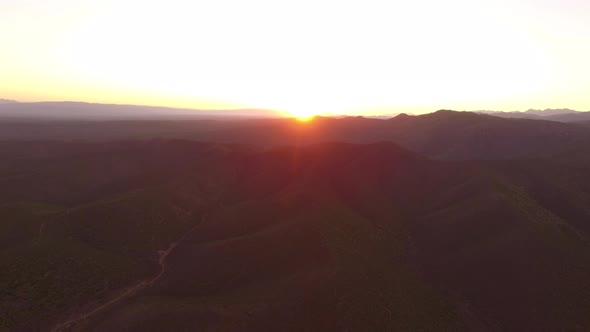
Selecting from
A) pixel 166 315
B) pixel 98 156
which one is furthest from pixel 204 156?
pixel 166 315

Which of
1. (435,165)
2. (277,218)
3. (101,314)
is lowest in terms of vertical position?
(101,314)

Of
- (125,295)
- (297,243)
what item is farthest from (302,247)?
(125,295)

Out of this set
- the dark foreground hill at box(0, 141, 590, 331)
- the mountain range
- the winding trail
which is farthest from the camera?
the mountain range

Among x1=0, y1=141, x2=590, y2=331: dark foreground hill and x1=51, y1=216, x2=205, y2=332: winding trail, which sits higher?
x1=0, y1=141, x2=590, y2=331: dark foreground hill

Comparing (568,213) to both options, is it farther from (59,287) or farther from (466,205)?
(59,287)

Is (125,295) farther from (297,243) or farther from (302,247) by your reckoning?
→ (302,247)

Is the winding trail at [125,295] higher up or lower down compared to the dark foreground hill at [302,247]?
lower down

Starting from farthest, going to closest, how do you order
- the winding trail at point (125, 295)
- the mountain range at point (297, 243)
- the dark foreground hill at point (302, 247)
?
the mountain range at point (297, 243) < the dark foreground hill at point (302, 247) < the winding trail at point (125, 295)

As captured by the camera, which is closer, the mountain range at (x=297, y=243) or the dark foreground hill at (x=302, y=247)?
the dark foreground hill at (x=302, y=247)
